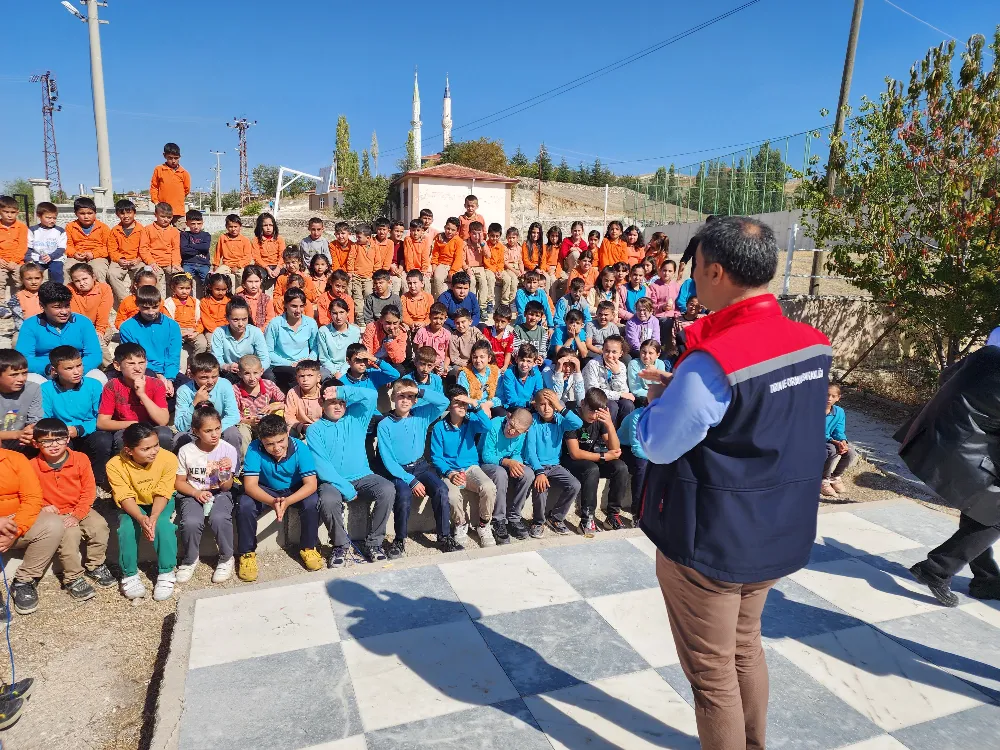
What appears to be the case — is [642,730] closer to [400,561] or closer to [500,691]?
[500,691]

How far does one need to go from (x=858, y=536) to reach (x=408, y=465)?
132 inches

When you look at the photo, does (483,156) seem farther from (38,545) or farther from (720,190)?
(38,545)

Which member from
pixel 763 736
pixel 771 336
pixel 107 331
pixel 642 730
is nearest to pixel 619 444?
pixel 642 730

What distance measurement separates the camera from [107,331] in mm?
6941

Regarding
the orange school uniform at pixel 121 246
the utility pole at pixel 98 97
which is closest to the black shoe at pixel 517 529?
the orange school uniform at pixel 121 246

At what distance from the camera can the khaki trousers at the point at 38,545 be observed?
3.71 meters

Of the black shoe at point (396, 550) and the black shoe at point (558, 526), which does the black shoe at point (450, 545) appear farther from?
the black shoe at point (558, 526)

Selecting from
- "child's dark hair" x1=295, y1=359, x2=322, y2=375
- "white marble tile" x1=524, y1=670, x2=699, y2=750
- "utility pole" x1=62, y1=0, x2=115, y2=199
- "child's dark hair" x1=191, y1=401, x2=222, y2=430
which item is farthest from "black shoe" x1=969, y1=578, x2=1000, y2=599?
"utility pole" x1=62, y1=0, x2=115, y2=199

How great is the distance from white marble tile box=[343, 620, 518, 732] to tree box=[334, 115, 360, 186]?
182 feet

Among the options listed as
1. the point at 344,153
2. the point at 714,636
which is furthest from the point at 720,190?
the point at 344,153

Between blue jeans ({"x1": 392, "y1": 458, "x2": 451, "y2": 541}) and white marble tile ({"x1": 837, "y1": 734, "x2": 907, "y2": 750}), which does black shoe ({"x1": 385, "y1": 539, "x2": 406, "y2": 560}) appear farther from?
white marble tile ({"x1": 837, "y1": 734, "x2": 907, "y2": 750})

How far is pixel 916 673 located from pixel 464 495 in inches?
116

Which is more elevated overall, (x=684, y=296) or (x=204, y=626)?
(x=684, y=296)

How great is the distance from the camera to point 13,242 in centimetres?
715
